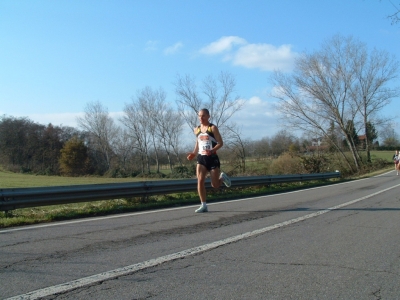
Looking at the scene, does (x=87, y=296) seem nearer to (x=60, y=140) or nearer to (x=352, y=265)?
(x=352, y=265)

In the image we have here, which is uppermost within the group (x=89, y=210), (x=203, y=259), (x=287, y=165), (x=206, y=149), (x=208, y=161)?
(x=206, y=149)

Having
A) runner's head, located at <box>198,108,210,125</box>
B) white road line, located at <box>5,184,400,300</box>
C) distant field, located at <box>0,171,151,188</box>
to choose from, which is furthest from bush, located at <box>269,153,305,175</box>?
white road line, located at <box>5,184,400,300</box>

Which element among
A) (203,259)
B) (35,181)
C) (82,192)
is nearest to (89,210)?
(82,192)

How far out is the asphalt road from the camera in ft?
10.8

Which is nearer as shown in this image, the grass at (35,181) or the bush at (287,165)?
the grass at (35,181)

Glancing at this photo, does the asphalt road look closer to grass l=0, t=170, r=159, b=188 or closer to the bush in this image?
grass l=0, t=170, r=159, b=188

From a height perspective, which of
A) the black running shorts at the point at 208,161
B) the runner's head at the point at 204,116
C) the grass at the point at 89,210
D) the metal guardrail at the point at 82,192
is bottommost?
the grass at the point at 89,210

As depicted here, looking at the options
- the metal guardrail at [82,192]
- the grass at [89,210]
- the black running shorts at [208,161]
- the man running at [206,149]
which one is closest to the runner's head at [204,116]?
the man running at [206,149]

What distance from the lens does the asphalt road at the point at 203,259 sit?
3.28 m

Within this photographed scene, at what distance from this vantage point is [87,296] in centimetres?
307

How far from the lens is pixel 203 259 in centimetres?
420

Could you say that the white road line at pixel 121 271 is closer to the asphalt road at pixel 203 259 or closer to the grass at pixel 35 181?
the asphalt road at pixel 203 259

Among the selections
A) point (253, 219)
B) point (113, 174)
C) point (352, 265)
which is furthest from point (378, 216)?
point (113, 174)

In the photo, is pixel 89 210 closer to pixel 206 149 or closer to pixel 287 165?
pixel 206 149
